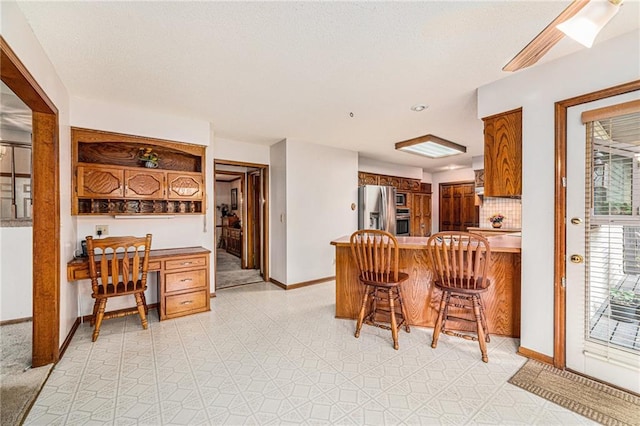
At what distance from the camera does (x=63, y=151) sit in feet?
8.38

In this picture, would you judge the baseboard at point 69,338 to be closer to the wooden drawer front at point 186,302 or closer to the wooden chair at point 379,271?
the wooden drawer front at point 186,302

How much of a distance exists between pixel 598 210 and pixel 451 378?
1555 mm

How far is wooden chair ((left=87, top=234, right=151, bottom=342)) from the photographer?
265cm

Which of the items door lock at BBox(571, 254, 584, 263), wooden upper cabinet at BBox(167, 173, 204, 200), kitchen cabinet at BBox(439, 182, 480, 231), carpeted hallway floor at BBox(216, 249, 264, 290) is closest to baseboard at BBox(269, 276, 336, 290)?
carpeted hallway floor at BBox(216, 249, 264, 290)

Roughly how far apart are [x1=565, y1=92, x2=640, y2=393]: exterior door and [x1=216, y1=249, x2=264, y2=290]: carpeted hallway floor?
13.6 feet

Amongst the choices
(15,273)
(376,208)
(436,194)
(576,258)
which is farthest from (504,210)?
(15,273)

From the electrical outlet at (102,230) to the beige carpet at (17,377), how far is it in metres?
1.11

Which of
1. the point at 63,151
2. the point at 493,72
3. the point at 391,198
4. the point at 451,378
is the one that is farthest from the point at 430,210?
the point at 63,151

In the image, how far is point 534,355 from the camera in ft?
7.29

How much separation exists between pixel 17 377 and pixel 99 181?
70.9 inches

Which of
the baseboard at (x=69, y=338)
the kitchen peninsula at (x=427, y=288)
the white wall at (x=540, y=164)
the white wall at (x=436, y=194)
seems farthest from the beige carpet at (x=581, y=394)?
the white wall at (x=436, y=194)

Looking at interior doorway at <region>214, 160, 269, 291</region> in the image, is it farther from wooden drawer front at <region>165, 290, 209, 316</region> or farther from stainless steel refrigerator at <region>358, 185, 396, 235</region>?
stainless steel refrigerator at <region>358, 185, 396, 235</region>

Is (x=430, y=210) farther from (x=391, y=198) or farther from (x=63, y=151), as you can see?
(x=63, y=151)

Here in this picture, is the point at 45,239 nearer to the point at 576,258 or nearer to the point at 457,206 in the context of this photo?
the point at 576,258
